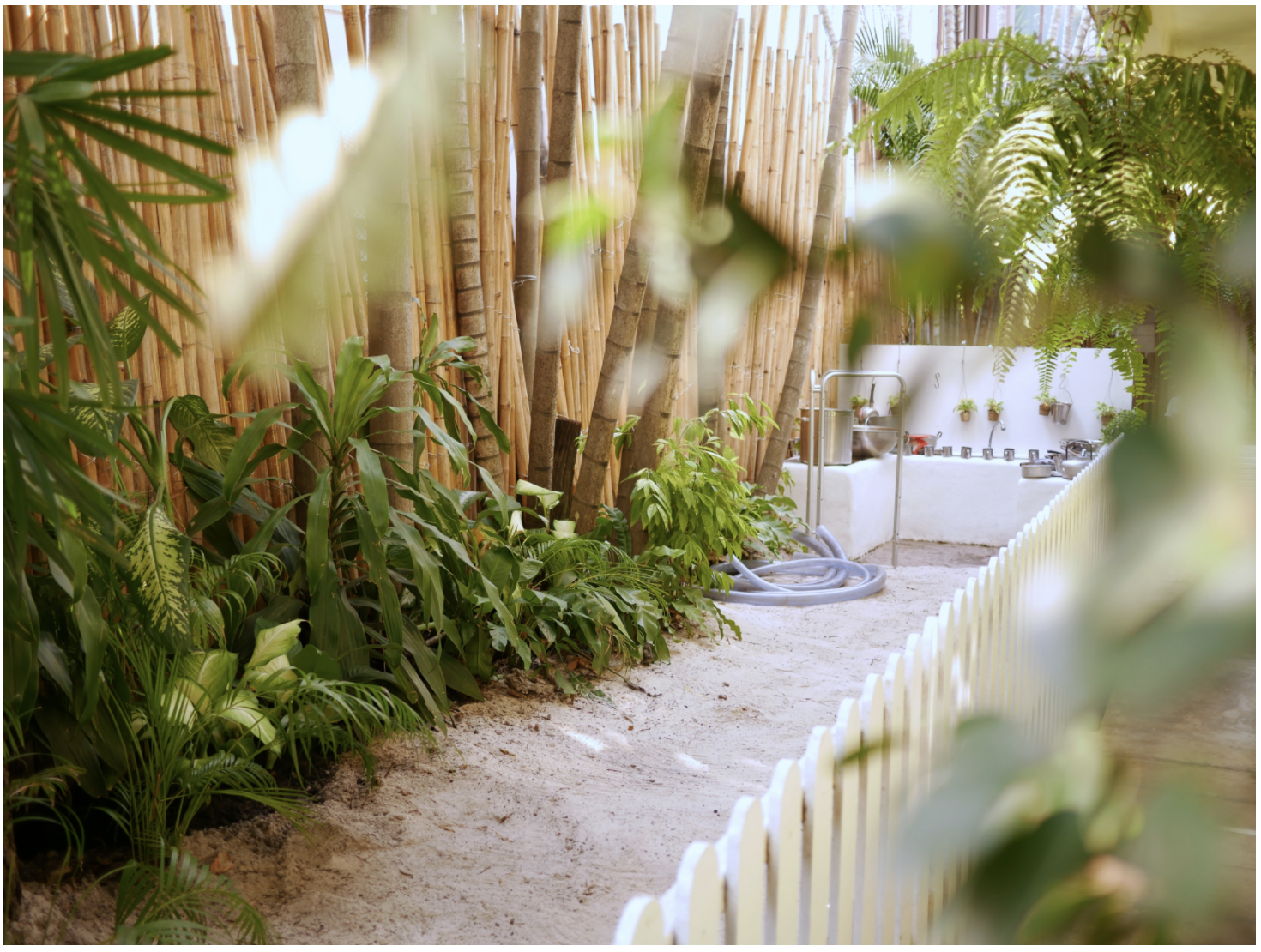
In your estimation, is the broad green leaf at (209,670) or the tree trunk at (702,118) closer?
the tree trunk at (702,118)

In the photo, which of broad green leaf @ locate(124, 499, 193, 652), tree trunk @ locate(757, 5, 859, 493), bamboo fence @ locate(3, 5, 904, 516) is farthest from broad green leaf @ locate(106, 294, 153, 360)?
tree trunk @ locate(757, 5, 859, 493)

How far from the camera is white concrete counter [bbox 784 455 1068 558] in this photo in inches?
192

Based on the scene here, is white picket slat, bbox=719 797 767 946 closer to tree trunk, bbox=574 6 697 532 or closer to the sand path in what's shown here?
tree trunk, bbox=574 6 697 532

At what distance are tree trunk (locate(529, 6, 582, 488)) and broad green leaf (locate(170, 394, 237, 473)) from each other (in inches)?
34.0

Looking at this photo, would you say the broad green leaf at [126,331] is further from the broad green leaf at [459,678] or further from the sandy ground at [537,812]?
the broad green leaf at [459,678]

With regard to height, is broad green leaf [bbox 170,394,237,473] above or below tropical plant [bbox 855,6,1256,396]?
below

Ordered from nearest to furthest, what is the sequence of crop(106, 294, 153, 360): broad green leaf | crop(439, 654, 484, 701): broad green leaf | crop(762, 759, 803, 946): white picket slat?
crop(762, 759, 803, 946): white picket slat, crop(106, 294, 153, 360): broad green leaf, crop(439, 654, 484, 701): broad green leaf

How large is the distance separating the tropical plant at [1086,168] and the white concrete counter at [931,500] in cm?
458

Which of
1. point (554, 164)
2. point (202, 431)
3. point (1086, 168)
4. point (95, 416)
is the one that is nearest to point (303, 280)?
point (1086, 168)

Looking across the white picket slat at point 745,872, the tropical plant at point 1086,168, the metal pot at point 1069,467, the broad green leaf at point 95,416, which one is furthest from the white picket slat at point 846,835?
the metal pot at point 1069,467

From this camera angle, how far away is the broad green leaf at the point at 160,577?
1444 millimetres

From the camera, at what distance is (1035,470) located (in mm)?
5160

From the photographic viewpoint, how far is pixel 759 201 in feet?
0.63

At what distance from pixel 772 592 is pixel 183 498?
2152 millimetres
